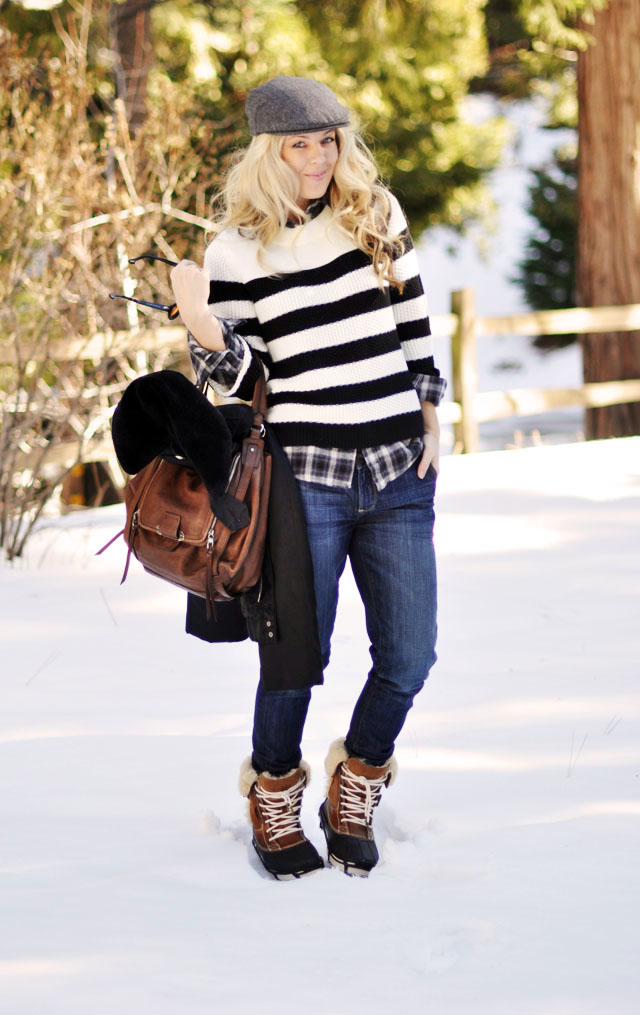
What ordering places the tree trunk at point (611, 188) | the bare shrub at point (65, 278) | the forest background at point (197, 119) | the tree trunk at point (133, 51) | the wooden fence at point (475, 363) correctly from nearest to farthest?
the bare shrub at point (65, 278), the forest background at point (197, 119), the wooden fence at point (475, 363), the tree trunk at point (611, 188), the tree trunk at point (133, 51)

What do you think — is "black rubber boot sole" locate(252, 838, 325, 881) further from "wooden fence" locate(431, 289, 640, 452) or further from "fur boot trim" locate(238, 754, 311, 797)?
"wooden fence" locate(431, 289, 640, 452)

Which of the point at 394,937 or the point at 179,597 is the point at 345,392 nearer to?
the point at 394,937

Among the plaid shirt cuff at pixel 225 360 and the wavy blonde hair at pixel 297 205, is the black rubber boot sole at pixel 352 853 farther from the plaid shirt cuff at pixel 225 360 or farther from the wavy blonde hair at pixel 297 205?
the wavy blonde hair at pixel 297 205

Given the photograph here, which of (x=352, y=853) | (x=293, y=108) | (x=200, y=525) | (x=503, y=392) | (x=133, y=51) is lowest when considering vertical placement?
(x=503, y=392)

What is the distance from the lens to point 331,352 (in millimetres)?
2670

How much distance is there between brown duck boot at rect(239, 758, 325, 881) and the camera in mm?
2840

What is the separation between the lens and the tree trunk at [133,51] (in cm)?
1118

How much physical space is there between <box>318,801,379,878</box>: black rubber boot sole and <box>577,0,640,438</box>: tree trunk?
8.28 meters

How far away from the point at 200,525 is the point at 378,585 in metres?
0.42

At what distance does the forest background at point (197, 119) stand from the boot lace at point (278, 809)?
4.21 m

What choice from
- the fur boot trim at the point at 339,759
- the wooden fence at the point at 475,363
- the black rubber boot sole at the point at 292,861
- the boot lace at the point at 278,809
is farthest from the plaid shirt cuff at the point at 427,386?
the wooden fence at the point at 475,363

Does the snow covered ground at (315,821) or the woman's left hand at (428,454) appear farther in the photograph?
the woman's left hand at (428,454)

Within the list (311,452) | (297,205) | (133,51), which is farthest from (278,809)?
(133,51)

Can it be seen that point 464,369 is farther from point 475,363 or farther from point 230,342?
point 230,342
